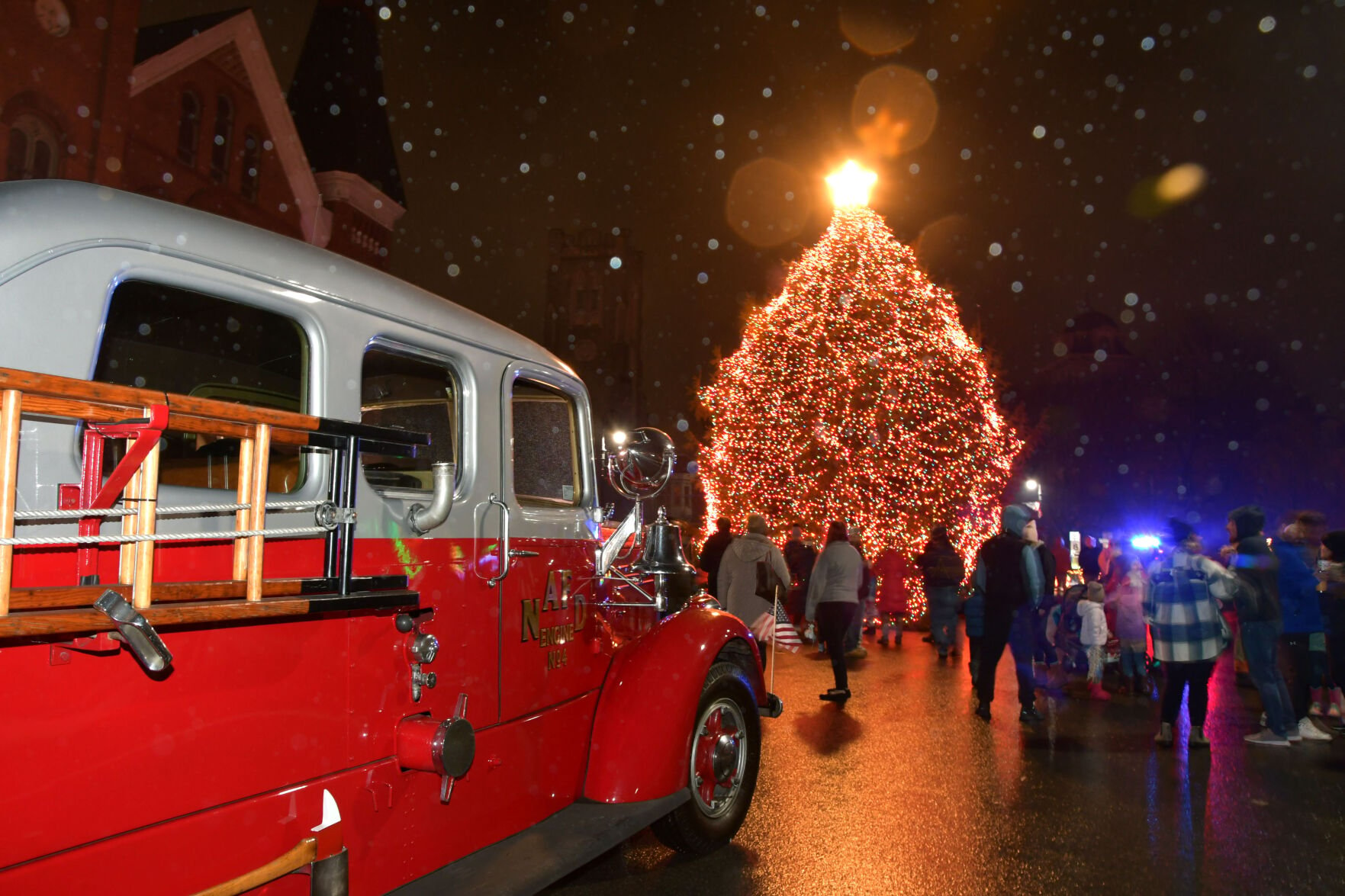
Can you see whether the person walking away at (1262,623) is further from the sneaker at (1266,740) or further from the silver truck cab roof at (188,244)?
the silver truck cab roof at (188,244)

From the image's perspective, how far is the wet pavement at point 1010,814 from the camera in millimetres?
4270

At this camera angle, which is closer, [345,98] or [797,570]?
[797,570]

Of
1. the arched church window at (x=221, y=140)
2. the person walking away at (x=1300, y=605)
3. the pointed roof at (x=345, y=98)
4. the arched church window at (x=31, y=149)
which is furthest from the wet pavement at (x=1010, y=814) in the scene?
the pointed roof at (x=345, y=98)

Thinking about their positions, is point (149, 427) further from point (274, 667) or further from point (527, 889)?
point (527, 889)

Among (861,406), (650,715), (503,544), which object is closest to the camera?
(503,544)

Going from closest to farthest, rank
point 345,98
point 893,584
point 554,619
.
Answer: point 554,619, point 893,584, point 345,98

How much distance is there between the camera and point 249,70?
64.2ft

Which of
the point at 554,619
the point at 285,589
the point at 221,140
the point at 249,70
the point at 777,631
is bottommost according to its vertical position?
the point at 777,631

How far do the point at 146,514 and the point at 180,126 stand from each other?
1912 centimetres

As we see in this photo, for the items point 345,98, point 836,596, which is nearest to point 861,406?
point 836,596

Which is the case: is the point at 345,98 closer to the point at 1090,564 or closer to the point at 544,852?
the point at 1090,564

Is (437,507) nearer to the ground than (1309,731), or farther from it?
farther from it

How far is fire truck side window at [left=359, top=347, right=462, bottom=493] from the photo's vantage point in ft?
10.7

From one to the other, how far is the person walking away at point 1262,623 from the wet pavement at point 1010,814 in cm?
25
